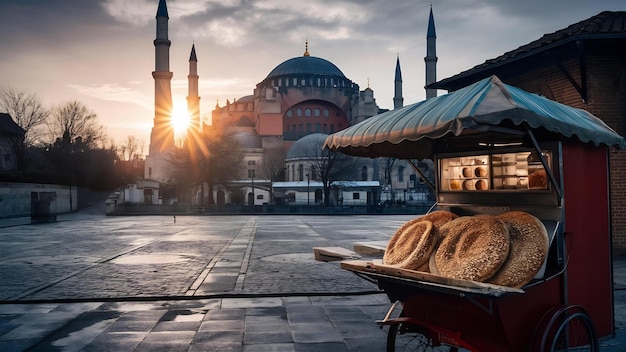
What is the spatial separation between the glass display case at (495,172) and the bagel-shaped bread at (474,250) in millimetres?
831

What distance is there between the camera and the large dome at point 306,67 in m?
104

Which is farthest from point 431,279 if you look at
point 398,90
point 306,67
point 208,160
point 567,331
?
point 306,67

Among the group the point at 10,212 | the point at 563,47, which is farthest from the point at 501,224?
the point at 10,212

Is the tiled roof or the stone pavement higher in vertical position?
the tiled roof

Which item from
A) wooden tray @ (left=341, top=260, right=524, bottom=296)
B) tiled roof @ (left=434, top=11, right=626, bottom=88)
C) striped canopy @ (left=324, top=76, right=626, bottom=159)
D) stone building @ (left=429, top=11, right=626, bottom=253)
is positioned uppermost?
tiled roof @ (left=434, top=11, right=626, bottom=88)

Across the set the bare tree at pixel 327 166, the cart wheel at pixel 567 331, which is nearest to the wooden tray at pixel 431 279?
the cart wheel at pixel 567 331

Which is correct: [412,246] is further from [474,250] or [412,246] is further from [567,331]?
[567,331]

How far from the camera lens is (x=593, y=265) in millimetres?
5375

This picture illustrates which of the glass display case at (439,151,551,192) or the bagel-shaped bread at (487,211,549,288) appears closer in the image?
the bagel-shaped bread at (487,211,549,288)

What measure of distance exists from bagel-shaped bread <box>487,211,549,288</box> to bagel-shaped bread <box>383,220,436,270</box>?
693 mm

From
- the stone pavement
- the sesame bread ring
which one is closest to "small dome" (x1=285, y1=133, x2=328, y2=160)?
the stone pavement

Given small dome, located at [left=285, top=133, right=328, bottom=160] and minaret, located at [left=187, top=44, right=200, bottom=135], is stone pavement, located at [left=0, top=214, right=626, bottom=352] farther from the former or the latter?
minaret, located at [left=187, top=44, right=200, bottom=135]

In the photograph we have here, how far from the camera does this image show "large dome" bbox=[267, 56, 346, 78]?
10412 centimetres

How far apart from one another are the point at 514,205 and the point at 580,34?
9788 millimetres
